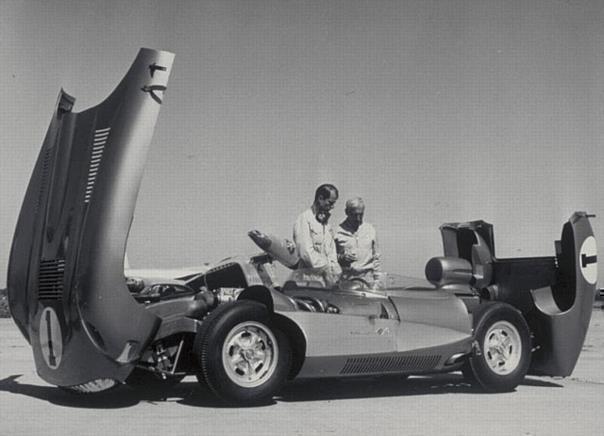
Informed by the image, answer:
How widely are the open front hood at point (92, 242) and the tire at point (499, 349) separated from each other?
3058mm

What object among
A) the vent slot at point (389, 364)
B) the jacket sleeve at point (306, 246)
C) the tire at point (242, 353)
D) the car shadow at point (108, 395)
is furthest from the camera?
the jacket sleeve at point (306, 246)

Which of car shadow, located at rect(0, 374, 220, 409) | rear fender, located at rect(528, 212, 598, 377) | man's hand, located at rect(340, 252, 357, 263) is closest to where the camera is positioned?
car shadow, located at rect(0, 374, 220, 409)

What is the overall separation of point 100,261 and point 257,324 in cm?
128

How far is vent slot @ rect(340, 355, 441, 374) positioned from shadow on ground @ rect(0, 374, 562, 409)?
0.40 m

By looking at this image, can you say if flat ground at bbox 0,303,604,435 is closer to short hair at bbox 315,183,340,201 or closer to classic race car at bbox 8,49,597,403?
classic race car at bbox 8,49,597,403

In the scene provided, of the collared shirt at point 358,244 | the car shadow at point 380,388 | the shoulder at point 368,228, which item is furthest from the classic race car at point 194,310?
the shoulder at point 368,228

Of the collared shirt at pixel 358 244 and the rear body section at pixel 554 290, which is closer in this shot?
the rear body section at pixel 554 290

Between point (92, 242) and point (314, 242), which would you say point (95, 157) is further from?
point (314, 242)

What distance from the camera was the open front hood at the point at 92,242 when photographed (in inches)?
262

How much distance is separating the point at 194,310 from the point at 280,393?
1276mm

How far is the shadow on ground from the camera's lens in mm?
7371

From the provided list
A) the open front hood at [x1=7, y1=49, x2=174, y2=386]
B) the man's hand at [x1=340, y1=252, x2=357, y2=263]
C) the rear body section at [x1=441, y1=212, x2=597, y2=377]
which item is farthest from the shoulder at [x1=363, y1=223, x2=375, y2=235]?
the open front hood at [x1=7, y1=49, x2=174, y2=386]

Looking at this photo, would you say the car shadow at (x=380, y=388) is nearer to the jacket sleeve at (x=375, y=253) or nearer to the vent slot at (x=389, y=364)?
the vent slot at (x=389, y=364)

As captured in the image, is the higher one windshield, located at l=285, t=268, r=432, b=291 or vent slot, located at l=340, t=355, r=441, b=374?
windshield, located at l=285, t=268, r=432, b=291
